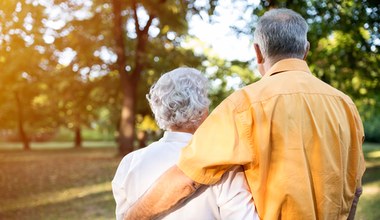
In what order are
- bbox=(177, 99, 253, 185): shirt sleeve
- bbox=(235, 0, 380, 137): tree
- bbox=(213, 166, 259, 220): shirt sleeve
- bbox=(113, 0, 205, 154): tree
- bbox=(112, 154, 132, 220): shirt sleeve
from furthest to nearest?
bbox=(113, 0, 205, 154): tree, bbox=(235, 0, 380, 137): tree, bbox=(112, 154, 132, 220): shirt sleeve, bbox=(213, 166, 259, 220): shirt sleeve, bbox=(177, 99, 253, 185): shirt sleeve

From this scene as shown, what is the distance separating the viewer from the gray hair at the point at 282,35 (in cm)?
238

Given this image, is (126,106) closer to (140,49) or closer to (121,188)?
(140,49)

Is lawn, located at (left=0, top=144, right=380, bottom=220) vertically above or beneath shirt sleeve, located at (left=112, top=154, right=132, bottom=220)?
beneath

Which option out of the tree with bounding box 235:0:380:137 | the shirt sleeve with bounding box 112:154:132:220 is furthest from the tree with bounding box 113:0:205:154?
the shirt sleeve with bounding box 112:154:132:220

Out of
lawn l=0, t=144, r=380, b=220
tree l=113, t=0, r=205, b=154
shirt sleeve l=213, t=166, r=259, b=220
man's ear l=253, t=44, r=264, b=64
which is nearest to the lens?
shirt sleeve l=213, t=166, r=259, b=220

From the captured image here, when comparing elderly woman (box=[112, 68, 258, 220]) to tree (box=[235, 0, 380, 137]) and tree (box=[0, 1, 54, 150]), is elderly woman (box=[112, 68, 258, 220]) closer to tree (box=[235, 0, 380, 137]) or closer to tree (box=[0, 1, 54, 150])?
tree (box=[235, 0, 380, 137])

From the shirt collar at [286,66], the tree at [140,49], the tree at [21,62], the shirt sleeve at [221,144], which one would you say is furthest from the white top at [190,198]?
the tree at [140,49]

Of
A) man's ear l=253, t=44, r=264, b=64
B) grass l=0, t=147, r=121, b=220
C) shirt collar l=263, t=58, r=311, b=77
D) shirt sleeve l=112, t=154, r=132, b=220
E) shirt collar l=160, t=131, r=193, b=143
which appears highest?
man's ear l=253, t=44, r=264, b=64

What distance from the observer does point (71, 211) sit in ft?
30.6

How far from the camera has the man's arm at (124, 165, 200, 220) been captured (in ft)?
7.80

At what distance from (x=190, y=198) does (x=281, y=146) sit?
602 mm

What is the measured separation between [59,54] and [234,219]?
2235cm

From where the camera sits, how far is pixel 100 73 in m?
26.7

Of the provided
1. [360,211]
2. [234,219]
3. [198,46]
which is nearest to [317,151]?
[234,219]
